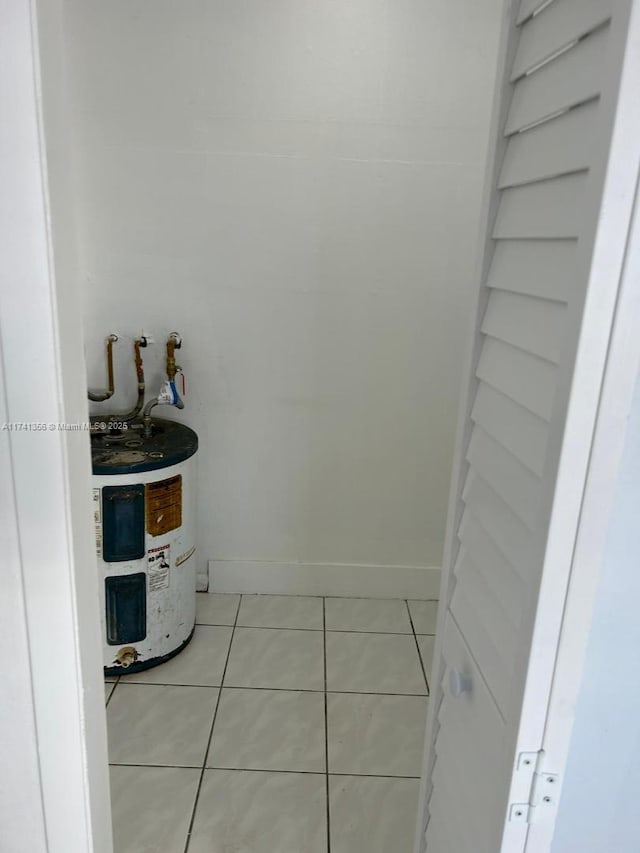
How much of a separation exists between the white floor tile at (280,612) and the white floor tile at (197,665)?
0.39ft

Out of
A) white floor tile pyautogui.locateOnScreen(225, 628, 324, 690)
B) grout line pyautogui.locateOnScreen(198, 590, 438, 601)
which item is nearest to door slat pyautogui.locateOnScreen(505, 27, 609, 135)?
white floor tile pyautogui.locateOnScreen(225, 628, 324, 690)

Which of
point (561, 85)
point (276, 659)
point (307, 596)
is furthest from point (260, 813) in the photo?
point (561, 85)

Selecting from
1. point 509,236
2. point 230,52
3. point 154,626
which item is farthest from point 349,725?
point 230,52

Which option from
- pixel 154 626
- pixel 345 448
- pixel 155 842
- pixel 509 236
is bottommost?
pixel 155 842

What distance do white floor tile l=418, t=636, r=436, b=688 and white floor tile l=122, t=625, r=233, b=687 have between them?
68cm

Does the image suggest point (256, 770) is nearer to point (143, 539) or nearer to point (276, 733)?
point (276, 733)

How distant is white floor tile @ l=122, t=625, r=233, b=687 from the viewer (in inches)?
81.0

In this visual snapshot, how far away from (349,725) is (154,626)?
685mm

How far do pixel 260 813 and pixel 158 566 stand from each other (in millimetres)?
763

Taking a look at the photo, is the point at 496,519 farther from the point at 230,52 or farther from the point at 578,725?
the point at 230,52

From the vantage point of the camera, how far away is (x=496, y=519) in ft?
2.66

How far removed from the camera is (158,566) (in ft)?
6.64

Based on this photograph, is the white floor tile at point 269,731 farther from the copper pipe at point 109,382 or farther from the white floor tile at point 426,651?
the copper pipe at point 109,382

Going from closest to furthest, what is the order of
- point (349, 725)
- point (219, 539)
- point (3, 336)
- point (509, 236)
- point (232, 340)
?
point (3, 336) < point (509, 236) < point (349, 725) < point (232, 340) < point (219, 539)
